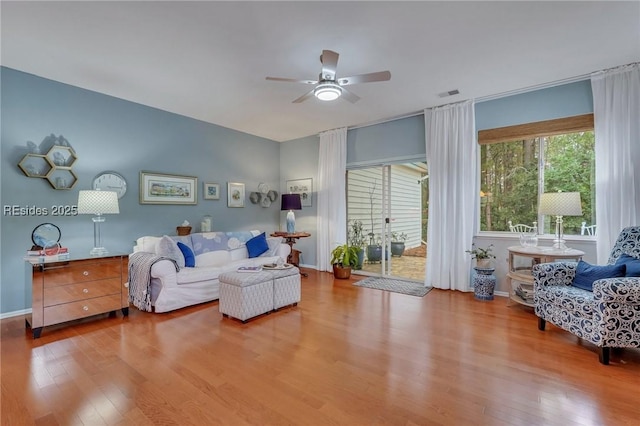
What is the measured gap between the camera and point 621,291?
2115mm

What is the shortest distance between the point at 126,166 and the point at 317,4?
353cm

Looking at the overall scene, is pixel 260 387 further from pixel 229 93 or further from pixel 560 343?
A: pixel 229 93

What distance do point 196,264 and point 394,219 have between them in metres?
3.43

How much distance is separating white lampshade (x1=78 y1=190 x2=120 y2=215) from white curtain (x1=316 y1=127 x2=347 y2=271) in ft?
11.5

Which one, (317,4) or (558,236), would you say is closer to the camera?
(317,4)

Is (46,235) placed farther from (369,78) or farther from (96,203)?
(369,78)

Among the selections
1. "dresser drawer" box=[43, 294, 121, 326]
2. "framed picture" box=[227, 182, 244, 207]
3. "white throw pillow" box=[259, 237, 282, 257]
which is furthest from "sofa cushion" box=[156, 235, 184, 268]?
"framed picture" box=[227, 182, 244, 207]

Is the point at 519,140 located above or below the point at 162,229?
above

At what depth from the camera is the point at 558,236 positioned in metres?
3.44

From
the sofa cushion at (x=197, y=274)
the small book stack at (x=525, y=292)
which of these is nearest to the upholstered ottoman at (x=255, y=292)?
the sofa cushion at (x=197, y=274)

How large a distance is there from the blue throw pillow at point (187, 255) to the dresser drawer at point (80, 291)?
775mm

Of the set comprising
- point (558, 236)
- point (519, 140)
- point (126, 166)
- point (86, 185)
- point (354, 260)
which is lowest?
point (354, 260)

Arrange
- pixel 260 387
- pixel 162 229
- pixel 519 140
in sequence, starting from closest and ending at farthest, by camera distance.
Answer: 1. pixel 260 387
2. pixel 519 140
3. pixel 162 229

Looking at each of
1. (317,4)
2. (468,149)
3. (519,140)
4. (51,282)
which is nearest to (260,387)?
(51,282)
